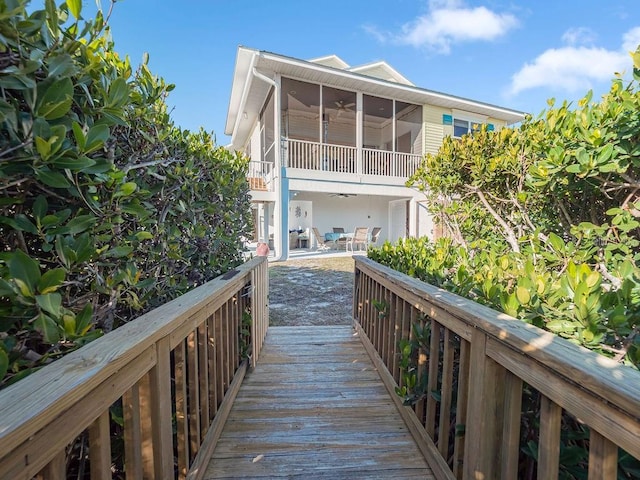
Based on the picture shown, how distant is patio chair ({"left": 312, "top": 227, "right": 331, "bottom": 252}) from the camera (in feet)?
41.3

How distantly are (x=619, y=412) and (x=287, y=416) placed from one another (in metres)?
1.89

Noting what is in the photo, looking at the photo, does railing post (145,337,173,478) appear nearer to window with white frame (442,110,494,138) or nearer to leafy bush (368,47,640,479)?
leafy bush (368,47,640,479)

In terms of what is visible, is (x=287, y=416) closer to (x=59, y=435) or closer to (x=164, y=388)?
(x=164, y=388)

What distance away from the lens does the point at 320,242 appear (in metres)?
12.7

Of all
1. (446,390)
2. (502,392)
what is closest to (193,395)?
(446,390)

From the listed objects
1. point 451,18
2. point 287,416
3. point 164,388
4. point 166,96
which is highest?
point 451,18

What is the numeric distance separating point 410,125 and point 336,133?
308cm

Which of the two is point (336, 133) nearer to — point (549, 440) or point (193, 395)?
point (193, 395)

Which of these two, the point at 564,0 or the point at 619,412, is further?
the point at 564,0

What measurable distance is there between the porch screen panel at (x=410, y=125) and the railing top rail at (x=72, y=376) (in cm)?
1231

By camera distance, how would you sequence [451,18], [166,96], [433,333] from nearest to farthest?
1. [433,333]
2. [166,96]
3. [451,18]

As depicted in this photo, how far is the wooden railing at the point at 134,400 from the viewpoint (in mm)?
599

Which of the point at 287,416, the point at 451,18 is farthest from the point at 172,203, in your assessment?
the point at 451,18

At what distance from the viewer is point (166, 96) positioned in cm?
185
